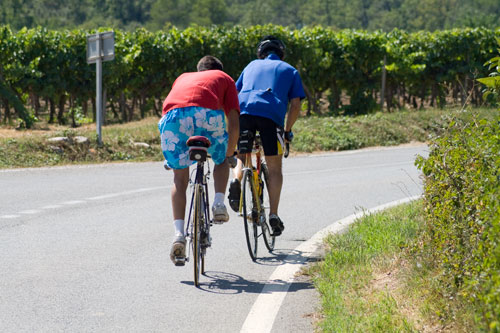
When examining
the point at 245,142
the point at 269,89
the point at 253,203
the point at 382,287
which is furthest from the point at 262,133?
the point at 382,287

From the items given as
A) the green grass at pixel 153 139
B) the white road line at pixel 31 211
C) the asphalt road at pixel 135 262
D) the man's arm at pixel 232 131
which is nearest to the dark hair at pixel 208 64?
the man's arm at pixel 232 131

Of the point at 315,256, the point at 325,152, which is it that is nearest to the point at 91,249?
the point at 315,256

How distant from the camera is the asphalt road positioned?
5.39 meters

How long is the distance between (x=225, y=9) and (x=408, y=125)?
117695 mm

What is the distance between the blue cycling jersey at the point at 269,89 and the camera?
729cm

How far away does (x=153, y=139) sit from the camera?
1844cm

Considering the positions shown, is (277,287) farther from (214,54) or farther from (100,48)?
(214,54)

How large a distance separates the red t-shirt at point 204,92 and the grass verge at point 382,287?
1.59 metres

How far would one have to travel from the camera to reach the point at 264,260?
7.35 metres

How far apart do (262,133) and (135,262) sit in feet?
5.37

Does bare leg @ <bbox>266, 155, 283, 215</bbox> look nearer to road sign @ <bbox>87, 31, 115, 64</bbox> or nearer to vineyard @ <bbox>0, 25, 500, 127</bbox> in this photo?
road sign @ <bbox>87, 31, 115, 64</bbox>

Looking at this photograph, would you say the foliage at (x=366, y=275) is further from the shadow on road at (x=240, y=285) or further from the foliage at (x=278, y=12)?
the foliage at (x=278, y=12)

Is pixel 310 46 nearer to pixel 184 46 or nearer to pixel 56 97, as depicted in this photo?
pixel 184 46

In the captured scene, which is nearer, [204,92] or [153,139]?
[204,92]
